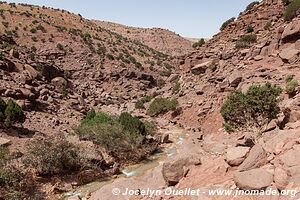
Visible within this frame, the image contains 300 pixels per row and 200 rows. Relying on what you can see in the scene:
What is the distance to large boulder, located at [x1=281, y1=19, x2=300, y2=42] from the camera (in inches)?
1487

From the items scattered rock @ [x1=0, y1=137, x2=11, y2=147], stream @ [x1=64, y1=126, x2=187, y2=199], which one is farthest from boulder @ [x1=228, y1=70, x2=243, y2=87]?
scattered rock @ [x1=0, y1=137, x2=11, y2=147]

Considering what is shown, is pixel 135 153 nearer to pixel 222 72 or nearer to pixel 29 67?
pixel 222 72

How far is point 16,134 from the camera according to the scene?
30.0 m

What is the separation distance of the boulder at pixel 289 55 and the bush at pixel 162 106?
15.3 meters

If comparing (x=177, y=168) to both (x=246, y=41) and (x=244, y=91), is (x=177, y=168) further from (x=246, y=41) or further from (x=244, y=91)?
(x=246, y=41)

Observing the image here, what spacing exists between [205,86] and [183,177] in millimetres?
29821

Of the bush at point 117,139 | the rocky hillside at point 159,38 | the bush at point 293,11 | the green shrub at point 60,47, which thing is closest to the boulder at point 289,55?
the bush at point 293,11

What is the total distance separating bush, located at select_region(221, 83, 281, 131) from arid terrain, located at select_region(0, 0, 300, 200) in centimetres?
8

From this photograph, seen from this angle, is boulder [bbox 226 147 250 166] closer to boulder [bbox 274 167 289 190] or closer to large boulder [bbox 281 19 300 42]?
boulder [bbox 274 167 289 190]

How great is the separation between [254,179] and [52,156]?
1576 centimetres

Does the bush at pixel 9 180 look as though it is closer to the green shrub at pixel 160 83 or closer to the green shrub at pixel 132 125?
the green shrub at pixel 132 125

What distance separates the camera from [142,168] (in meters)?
27.5

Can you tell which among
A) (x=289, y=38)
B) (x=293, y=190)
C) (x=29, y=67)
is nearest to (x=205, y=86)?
(x=289, y=38)

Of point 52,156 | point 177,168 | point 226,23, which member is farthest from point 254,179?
point 226,23
